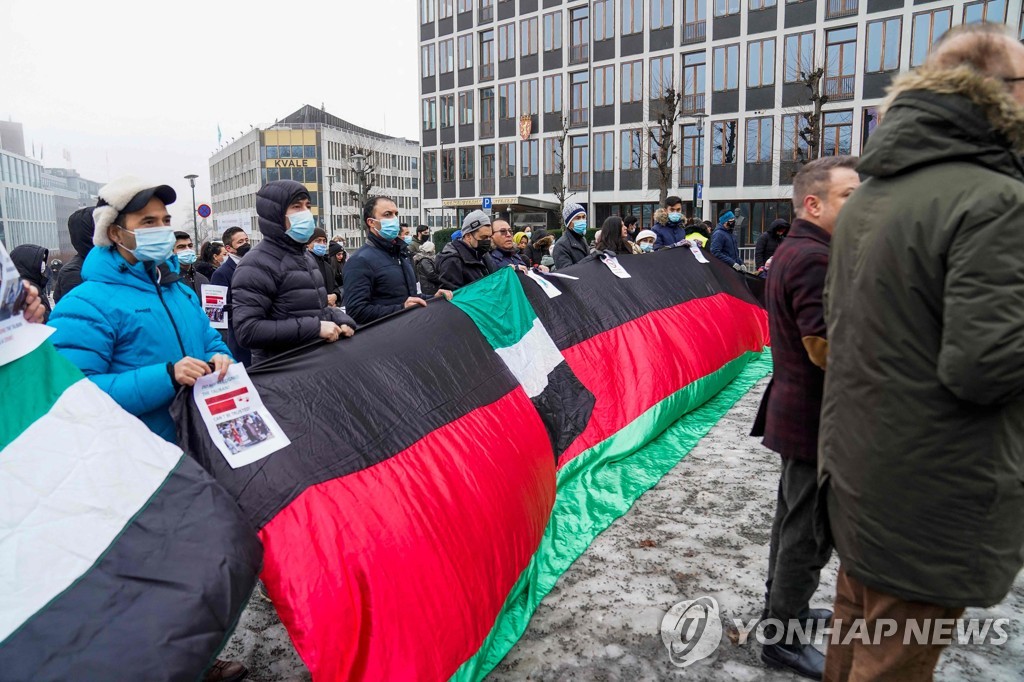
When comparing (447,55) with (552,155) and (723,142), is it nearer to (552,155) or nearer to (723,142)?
(552,155)

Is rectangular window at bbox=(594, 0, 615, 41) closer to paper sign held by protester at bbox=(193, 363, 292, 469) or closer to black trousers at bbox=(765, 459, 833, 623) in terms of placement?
black trousers at bbox=(765, 459, 833, 623)

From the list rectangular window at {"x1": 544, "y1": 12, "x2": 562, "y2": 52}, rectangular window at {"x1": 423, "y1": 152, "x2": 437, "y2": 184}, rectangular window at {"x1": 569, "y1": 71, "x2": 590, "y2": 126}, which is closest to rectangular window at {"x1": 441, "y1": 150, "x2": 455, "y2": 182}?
rectangular window at {"x1": 423, "y1": 152, "x2": 437, "y2": 184}

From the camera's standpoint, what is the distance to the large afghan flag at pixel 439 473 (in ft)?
8.02

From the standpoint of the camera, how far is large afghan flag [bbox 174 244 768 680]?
2.45 metres

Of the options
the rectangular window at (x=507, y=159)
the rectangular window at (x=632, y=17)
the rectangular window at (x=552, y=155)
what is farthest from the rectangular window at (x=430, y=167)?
the rectangular window at (x=632, y=17)

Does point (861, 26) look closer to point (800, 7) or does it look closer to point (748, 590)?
point (800, 7)

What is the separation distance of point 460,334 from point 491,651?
67.6 inches

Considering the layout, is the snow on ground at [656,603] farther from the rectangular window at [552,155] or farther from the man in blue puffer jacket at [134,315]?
the rectangular window at [552,155]

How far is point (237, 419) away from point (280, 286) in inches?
52.0

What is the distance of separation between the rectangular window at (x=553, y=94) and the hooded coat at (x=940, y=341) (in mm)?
41544

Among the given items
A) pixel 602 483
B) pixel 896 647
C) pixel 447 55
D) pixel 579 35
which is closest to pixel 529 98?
pixel 579 35

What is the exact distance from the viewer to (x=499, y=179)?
44469mm

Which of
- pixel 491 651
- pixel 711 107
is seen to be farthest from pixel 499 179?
pixel 491 651

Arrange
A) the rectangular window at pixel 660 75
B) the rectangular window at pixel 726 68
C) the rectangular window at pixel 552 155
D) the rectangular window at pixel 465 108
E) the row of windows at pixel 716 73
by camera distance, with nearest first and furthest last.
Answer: the row of windows at pixel 716 73, the rectangular window at pixel 726 68, the rectangular window at pixel 660 75, the rectangular window at pixel 552 155, the rectangular window at pixel 465 108
